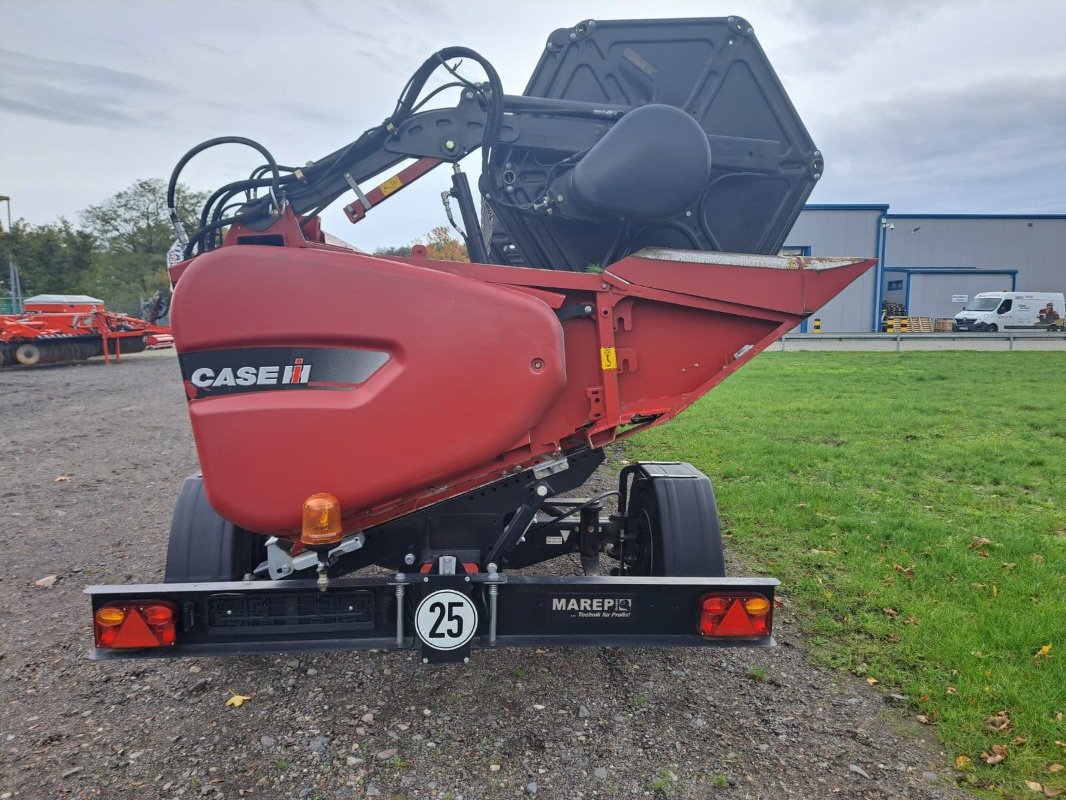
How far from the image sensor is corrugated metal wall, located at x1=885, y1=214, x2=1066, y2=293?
45000 millimetres

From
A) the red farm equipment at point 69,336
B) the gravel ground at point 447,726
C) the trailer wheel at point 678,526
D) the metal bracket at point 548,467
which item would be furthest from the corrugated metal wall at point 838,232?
the metal bracket at point 548,467

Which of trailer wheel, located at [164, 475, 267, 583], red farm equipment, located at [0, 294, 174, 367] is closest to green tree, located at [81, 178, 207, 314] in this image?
red farm equipment, located at [0, 294, 174, 367]

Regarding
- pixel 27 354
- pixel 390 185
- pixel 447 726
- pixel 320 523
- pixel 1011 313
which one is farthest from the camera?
pixel 1011 313

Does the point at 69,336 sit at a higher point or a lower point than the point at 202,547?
higher

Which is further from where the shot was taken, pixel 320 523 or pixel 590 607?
pixel 590 607

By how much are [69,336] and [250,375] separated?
23.8 metres

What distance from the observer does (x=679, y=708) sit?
327cm

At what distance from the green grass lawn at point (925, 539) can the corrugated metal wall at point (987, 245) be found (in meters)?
38.1

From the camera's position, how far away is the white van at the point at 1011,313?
39125mm

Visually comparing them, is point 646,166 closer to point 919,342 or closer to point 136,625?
point 136,625

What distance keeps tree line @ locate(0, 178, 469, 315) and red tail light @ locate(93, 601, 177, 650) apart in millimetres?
42813

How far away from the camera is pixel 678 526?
3.55 m

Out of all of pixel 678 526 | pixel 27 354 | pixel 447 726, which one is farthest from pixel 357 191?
pixel 27 354

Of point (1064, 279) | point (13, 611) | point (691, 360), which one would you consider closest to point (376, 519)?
point (691, 360)
